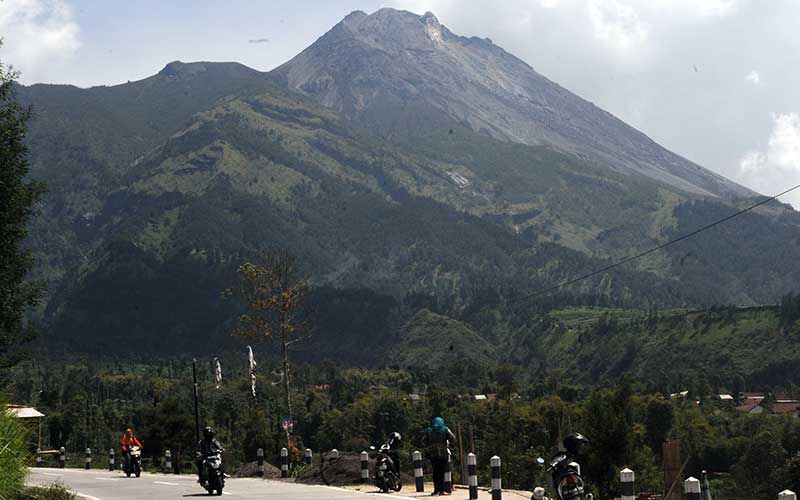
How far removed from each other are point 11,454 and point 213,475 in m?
9.15

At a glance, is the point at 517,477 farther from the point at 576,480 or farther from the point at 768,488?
the point at 576,480

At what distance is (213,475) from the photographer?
27.0m

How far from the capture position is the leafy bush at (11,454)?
1738 cm

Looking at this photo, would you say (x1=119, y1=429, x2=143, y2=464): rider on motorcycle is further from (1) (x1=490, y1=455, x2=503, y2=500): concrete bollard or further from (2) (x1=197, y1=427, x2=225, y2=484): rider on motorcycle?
(1) (x1=490, y1=455, x2=503, y2=500): concrete bollard

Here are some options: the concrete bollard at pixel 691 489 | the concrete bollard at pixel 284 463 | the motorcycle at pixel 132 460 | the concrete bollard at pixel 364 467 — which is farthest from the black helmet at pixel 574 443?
the motorcycle at pixel 132 460

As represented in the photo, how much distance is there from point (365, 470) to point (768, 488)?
2883 inches

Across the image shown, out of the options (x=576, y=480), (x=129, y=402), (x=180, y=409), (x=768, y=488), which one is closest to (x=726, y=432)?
(x=768, y=488)

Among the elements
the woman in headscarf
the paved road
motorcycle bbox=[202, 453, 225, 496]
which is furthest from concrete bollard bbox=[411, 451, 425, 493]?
motorcycle bbox=[202, 453, 225, 496]

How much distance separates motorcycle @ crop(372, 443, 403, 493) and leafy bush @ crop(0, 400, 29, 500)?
8.75 m

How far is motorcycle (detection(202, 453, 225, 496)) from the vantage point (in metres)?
27.1

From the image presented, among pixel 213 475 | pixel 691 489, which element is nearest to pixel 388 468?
pixel 213 475

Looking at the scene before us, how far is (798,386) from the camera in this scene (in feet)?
631

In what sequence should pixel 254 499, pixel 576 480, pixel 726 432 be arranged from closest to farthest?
pixel 576 480 < pixel 254 499 < pixel 726 432

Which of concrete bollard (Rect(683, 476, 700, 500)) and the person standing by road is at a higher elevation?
the person standing by road
